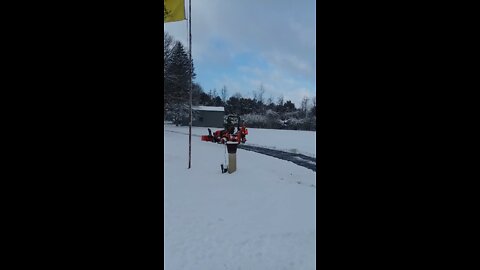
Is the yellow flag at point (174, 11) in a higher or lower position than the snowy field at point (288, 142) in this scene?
higher

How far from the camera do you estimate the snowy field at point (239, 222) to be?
11.8 feet

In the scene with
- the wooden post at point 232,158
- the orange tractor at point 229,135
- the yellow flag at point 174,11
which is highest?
the yellow flag at point 174,11

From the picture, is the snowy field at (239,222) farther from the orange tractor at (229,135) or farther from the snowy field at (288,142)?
the orange tractor at (229,135)

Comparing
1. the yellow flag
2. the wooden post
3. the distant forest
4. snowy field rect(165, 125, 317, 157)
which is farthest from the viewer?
the distant forest

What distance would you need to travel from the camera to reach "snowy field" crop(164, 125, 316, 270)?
3.58 meters

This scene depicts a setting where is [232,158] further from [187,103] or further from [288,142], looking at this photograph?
[187,103]

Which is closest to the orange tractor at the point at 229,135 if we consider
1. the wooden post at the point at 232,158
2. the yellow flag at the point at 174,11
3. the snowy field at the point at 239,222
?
the wooden post at the point at 232,158

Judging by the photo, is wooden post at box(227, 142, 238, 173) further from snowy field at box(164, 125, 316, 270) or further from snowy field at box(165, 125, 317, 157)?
snowy field at box(165, 125, 317, 157)

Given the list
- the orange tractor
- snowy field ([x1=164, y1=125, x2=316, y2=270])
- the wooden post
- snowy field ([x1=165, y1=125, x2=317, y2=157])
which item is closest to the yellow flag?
snowy field ([x1=164, y1=125, x2=316, y2=270])
